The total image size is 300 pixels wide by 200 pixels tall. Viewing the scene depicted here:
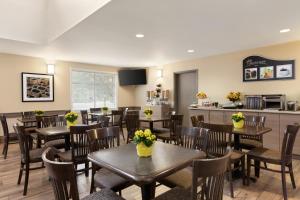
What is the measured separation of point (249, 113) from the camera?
452cm

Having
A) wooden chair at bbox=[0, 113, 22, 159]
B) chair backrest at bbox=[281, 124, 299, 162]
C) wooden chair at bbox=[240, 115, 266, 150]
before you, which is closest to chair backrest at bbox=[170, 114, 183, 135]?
wooden chair at bbox=[240, 115, 266, 150]

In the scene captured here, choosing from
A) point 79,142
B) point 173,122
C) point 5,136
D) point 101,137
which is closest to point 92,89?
point 5,136

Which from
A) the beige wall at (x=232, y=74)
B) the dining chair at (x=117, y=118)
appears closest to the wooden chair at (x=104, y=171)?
the dining chair at (x=117, y=118)

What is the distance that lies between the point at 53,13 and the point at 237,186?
4351 millimetres

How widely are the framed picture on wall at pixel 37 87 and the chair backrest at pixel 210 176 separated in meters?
6.00

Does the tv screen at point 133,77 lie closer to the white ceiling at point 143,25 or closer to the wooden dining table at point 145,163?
the white ceiling at point 143,25

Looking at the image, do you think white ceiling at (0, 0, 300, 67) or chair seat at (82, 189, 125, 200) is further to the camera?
A: white ceiling at (0, 0, 300, 67)

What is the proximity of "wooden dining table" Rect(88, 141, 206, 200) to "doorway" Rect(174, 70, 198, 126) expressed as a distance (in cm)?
468

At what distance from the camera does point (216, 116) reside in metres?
5.12

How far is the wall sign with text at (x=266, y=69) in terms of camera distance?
175 inches

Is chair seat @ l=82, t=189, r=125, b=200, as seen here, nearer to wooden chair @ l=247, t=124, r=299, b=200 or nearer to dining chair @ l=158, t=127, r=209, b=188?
dining chair @ l=158, t=127, r=209, b=188

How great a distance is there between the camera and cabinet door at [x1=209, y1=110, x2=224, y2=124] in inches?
197

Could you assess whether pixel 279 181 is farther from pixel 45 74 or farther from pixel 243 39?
pixel 45 74

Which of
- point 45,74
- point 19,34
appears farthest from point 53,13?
point 45,74
